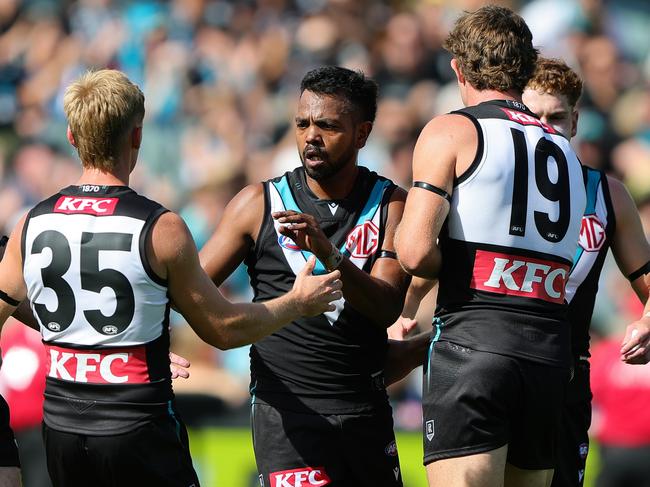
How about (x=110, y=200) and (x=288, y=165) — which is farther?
(x=288, y=165)

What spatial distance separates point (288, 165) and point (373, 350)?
5.57 metres

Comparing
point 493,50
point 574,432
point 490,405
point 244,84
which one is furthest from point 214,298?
point 244,84

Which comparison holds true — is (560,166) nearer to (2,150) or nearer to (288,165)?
(288,165)

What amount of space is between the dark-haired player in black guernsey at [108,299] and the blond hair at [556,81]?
6.98 ft

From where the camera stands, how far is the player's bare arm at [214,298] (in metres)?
4.22

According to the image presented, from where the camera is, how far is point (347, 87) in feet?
17.4

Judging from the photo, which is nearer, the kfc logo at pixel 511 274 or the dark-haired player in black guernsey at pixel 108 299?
the dark-haired player in black guernsey at pixel 108 299

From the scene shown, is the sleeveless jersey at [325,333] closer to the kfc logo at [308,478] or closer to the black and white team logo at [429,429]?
the kfc logo at [308,478]

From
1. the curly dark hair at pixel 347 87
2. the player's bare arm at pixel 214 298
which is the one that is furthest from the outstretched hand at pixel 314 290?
the curly dark hair at pixel 347 87

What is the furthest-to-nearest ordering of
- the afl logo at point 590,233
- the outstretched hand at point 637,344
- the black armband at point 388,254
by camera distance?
the afl logo at point 590,233 → the black armband at point 388,254 → the outstretched hand at point 637,344

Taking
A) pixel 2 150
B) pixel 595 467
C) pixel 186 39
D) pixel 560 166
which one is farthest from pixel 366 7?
pixel 560 166

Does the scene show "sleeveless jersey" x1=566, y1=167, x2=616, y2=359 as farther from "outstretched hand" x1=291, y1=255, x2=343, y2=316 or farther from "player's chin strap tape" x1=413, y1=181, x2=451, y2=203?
"outstretched hand" x1=291, y1=255, x2=343, y2=316

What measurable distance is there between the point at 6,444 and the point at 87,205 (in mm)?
1381

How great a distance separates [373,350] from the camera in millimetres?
5219
